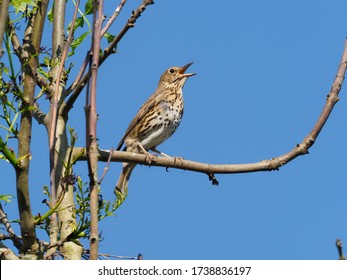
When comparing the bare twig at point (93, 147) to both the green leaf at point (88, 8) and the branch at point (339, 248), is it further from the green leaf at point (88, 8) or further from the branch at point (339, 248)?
the green leaf at point (88, 8)

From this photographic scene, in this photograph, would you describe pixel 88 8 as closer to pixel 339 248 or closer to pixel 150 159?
pixel 150 159

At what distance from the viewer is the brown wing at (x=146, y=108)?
9.52m

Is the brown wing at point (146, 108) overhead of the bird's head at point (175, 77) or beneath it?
beneath

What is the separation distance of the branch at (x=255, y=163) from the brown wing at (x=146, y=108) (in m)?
3.42

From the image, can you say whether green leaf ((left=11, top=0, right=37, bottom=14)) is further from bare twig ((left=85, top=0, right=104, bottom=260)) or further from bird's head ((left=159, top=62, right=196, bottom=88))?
bird's head ((left=159, top=62, right=196, bottom=88))

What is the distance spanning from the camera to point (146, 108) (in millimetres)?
9734

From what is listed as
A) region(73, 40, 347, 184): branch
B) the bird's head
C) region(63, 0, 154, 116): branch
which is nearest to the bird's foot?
region(73, 40, 347, 184): branch

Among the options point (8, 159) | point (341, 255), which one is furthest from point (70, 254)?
point (341, 255)

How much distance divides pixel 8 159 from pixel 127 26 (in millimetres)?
994

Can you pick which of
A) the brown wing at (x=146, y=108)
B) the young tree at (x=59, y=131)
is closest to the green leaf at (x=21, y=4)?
the young tree at (x=59, y=131)

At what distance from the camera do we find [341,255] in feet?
7.96

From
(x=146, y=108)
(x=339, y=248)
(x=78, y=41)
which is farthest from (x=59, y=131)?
(x=146, y=108)
